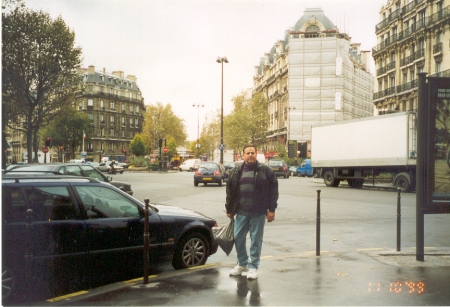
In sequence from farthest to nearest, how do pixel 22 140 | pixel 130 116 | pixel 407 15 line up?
pixel 130 116
pixel 407 15
pixel 22 140

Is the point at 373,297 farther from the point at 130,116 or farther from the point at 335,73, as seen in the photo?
the point at 335,73

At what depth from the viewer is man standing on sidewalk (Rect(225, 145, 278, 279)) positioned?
575cm

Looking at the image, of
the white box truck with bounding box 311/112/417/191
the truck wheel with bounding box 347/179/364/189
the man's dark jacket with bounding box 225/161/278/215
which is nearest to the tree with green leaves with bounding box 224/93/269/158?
the white box truck with bounding box 311/112/417/191

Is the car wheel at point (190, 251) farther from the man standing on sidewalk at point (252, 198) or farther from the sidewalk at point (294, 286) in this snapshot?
the man standing on sidewalk at point (252, 198)

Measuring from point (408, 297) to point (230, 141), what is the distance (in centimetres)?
5668

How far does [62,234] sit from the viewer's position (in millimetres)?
5309

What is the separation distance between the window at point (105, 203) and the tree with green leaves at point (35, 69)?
110 inches

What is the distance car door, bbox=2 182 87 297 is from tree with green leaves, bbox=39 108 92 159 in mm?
5567

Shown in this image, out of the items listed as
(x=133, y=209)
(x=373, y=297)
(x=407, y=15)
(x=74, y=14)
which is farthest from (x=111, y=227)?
(x=407, y=15)

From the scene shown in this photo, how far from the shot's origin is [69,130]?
11.8 metres

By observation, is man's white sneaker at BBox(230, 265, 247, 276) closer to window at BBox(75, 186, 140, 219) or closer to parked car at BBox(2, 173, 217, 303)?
parked car at BBox(2, 173, 217, 303)

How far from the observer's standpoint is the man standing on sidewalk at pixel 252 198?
18.9ft

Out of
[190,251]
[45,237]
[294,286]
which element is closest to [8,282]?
[45,237]

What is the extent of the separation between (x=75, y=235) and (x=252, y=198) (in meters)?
2.15
